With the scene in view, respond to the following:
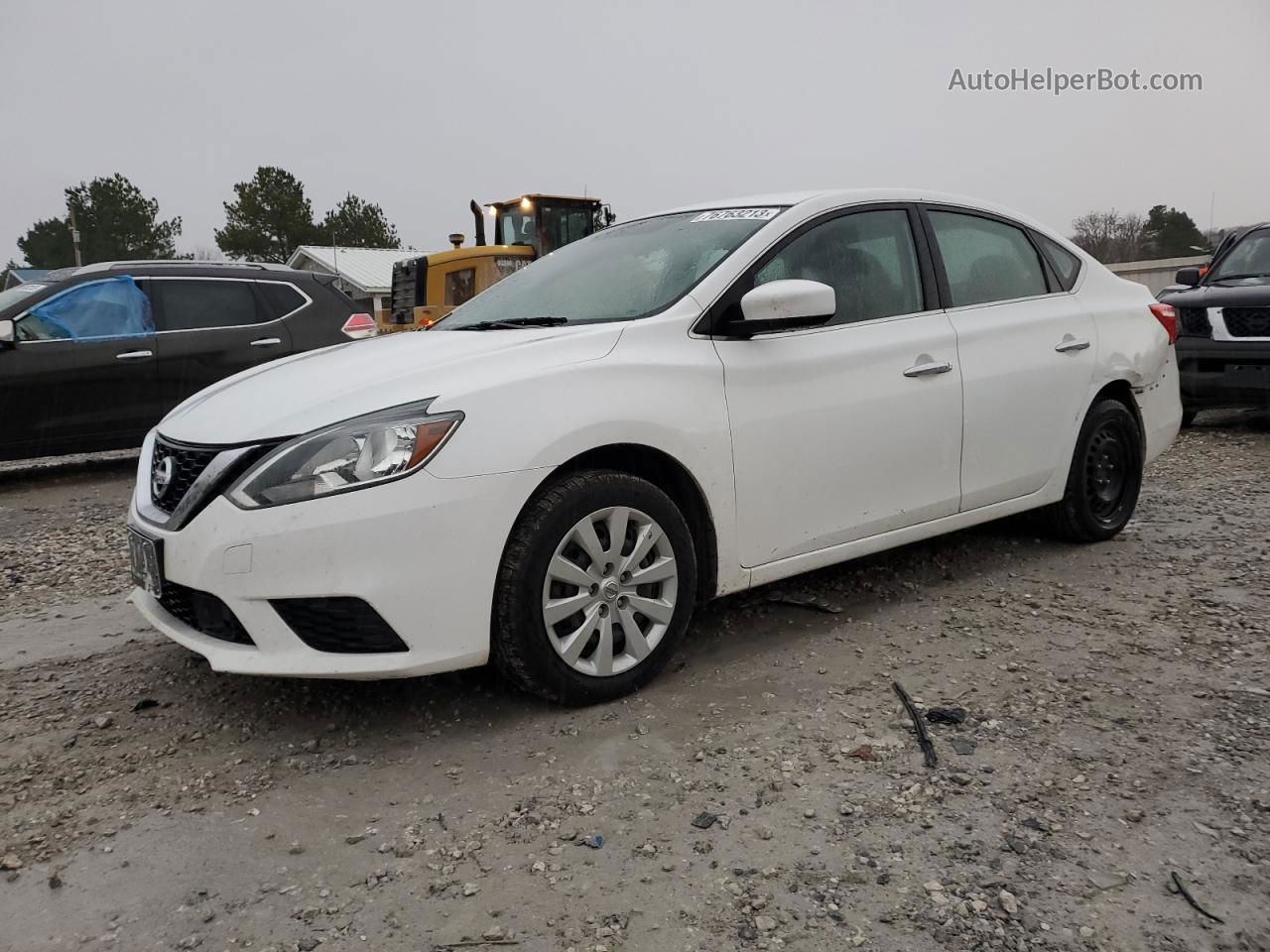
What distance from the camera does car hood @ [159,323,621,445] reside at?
9.45 feet

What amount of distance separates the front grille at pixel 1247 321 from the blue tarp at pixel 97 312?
8.53 meters

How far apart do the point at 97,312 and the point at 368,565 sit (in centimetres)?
613

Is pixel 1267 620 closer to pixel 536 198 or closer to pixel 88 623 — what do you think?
pixel 88 623

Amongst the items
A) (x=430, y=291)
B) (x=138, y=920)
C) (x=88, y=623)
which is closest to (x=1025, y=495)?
(x=138, y=920)

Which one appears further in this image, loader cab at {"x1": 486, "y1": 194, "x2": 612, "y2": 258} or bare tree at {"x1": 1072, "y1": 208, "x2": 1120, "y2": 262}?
bare tree at {"x1": 1072, "y1": 208, "x2": 1120, "y2": 262}

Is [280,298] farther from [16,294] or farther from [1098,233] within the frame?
[1098,233]

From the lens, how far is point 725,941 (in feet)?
6.66

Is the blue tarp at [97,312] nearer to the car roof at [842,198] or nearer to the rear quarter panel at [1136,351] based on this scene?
the car roof at [842,198]

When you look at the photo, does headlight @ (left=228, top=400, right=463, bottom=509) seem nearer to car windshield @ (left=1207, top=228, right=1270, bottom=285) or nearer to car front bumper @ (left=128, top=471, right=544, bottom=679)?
car front bumper @ (left=128, top=471, right=544, bottom=679)

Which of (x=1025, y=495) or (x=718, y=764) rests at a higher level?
(x=1025, y=495)

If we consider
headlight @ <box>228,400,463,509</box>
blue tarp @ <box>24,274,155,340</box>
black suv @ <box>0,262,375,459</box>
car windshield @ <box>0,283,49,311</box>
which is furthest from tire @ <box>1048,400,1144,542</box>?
car windshield @ <box>0,283,49,311</box>

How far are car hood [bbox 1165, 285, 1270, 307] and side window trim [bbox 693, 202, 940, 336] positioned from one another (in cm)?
537

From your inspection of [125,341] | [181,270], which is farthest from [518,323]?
[181,270]

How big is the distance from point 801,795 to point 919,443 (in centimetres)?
170
